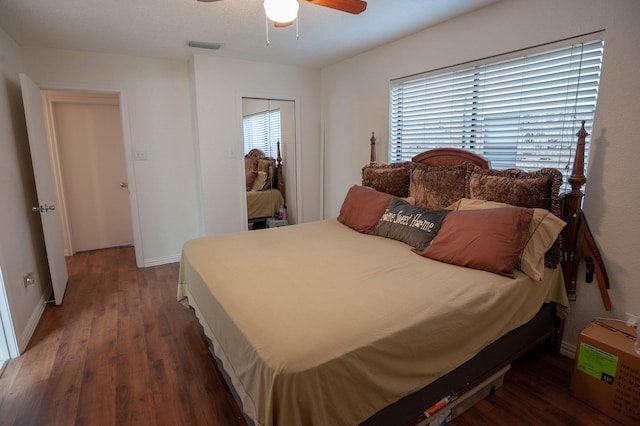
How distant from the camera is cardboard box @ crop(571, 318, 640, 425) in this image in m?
1.65

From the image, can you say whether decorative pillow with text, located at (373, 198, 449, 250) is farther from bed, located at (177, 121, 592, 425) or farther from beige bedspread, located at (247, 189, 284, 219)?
beige bedspread, located at (247, 189, 284, 219)

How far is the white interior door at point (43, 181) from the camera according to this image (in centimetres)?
273

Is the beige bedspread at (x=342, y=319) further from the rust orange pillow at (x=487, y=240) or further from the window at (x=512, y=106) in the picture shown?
the window at (x=512, y=106)

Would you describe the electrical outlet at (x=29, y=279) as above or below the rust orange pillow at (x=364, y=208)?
below

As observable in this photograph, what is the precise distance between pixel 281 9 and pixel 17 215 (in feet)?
8.63

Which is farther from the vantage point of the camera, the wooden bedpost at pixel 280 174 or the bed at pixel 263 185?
the wooden bedpost at pixel 280 174

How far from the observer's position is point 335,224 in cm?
314

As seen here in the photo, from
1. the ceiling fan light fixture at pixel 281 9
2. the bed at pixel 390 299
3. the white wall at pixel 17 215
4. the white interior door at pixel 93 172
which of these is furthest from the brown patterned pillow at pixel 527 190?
the white interior door at pixel 93 172

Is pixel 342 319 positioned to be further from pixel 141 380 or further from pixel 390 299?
pixel 141 380

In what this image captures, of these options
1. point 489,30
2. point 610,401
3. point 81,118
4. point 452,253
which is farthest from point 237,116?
point 610,401

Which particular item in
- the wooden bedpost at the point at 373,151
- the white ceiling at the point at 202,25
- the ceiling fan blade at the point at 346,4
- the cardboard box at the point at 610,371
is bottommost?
the cardboard box at the point at 610,371

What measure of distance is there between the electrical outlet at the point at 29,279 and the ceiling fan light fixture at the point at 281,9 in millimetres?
2714

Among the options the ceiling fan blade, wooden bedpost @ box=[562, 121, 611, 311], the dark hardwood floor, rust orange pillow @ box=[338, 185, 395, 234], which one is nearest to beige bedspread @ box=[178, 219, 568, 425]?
wooden bedpost @ box=[562, 121, 611, 311]

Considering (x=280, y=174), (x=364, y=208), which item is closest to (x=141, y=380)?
(x=364, y=208)
